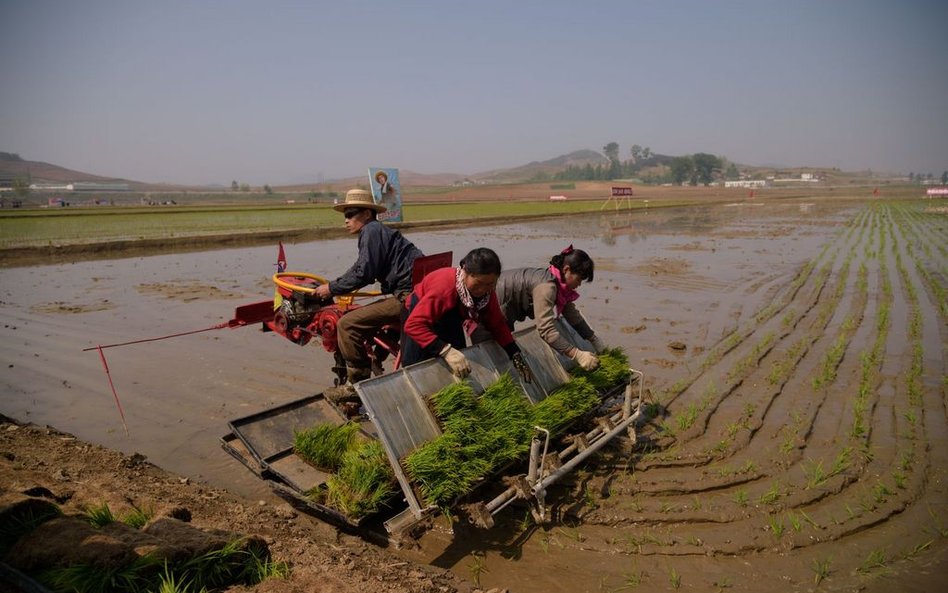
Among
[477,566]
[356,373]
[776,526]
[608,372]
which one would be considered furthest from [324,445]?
[776,526]

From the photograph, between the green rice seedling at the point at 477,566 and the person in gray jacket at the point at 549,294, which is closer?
the green rice seedling at the point at 477,566

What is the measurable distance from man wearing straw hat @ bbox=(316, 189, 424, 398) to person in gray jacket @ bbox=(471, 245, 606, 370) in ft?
2.77

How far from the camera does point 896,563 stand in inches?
129

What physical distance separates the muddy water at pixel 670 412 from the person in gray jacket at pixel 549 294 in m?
1.05

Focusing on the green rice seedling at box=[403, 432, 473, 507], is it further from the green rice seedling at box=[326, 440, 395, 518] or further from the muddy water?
the muddy water

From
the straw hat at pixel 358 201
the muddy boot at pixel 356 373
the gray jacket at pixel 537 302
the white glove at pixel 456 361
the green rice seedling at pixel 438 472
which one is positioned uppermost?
the straw hat at pixel 358 201

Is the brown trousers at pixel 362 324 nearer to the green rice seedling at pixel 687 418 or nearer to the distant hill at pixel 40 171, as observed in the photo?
the green rice seedling at pixel 687 418

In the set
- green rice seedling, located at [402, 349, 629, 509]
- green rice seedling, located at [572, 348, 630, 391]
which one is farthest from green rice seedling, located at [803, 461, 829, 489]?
green rice seedling, located at [402, 349, 629, 509]

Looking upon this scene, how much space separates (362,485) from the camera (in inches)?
135

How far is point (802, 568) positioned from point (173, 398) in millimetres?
5883

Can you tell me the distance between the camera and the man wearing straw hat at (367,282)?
4.68m

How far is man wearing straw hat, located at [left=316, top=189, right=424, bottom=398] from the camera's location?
4.68m

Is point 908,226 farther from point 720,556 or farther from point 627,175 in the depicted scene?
point 627,175

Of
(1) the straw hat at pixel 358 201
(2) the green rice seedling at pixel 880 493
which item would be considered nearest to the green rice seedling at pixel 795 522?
(2) the green rice seedling at pixel 880 493
